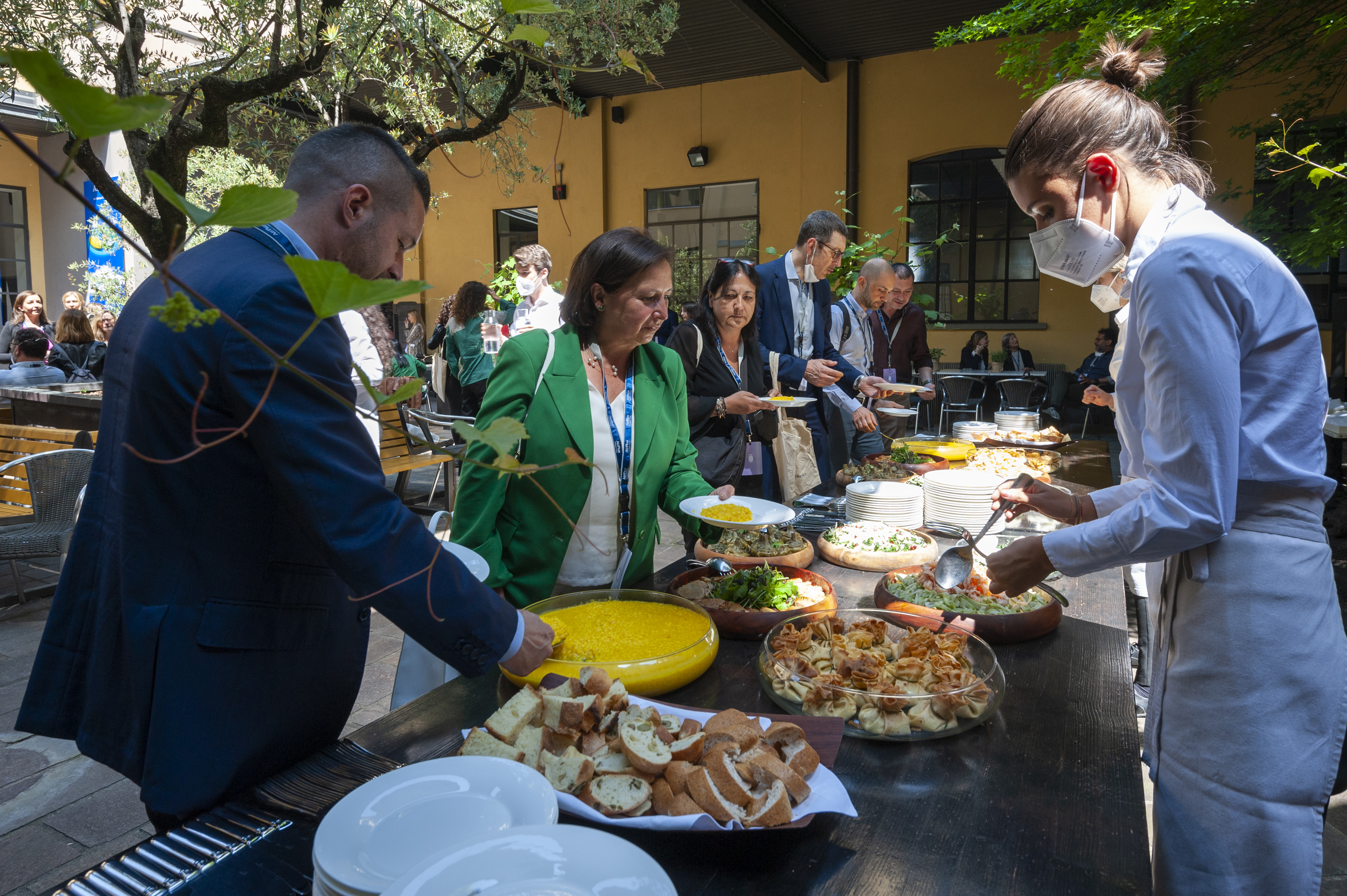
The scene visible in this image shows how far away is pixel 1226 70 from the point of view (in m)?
6.13

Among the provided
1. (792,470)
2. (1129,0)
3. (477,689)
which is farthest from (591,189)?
(477,689)

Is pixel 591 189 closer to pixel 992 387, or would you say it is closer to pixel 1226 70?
pixel 992 387

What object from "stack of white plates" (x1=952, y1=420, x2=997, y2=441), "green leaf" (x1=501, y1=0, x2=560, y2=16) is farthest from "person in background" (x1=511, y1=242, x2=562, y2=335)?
"green leaf" (x1=501, y1=0, x2=560, y2=16)

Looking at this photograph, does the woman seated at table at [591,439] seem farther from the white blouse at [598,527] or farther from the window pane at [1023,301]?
the window pane at [1023,301]

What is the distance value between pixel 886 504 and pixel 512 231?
552 inches

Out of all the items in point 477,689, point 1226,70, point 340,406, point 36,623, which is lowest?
point 36,623

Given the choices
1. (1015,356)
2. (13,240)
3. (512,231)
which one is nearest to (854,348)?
(1015,356)

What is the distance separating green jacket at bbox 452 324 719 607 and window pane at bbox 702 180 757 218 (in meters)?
11.6

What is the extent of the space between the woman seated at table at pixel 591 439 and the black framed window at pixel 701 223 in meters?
11.1

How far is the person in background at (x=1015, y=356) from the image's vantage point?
438 inches

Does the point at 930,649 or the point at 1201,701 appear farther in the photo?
the point at 930,649

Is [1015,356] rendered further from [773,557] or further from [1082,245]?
[1082,245]

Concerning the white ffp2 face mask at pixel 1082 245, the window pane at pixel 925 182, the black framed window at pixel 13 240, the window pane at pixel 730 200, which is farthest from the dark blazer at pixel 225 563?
the black framed window at pixel 13 240

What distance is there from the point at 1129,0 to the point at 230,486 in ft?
24.2
